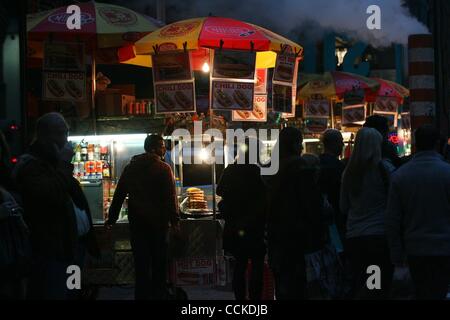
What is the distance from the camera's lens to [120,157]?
11.4 metres

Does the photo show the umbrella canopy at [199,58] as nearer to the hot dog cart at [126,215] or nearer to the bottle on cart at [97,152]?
the hot dog cart at [126,215]

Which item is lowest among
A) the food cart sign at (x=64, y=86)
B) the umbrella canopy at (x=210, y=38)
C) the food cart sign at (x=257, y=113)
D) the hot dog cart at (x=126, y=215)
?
the hot dog cart at (x=126, y=215)

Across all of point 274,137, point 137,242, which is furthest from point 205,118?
point 137,242

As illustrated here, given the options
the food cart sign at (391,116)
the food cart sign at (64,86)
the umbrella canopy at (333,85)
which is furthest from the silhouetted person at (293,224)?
the food cart sign at (391,116)

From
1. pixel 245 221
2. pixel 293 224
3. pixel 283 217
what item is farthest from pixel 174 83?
pixel 293 224

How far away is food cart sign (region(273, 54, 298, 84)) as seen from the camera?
10.3 m

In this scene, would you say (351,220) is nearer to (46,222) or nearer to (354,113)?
(46,222)

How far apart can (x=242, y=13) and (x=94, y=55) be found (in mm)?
9242

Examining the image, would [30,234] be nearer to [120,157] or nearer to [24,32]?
[24,32]

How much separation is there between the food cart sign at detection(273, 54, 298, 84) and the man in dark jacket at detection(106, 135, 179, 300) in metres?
2.53

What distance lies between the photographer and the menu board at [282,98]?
10.5 meters

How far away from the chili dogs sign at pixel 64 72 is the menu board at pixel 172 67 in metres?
1.05

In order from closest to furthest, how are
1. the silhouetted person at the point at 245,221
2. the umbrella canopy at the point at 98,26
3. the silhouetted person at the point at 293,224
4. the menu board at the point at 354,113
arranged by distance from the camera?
the silhouetted person at the point at 293,224 < the silhouetted person at the point at 245,221 < the umbrella canopy at the point at 98,26 < the menu board at the point at 354,113

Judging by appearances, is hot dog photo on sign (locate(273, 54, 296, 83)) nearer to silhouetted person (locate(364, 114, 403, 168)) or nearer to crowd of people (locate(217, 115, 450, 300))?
crowd of people (locate(217, 115, 450, 300))
